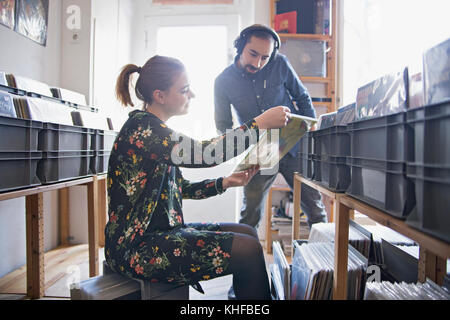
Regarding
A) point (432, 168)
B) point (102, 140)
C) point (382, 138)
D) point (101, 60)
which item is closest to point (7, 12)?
point (101, 60)

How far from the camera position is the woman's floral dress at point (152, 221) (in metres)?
0.85

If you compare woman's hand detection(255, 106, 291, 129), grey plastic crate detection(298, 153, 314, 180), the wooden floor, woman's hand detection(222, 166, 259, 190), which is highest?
woman's hand detection(255, 106, 291, 129)

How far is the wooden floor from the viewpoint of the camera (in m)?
1.54

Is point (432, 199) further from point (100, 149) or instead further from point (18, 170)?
point (100, 149)

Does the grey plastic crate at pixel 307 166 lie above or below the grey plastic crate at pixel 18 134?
below

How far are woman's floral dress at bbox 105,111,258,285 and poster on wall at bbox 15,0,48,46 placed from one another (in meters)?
1.31

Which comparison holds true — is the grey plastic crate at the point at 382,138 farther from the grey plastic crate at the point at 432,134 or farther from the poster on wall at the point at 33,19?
the poster on wall at the point at 33,19

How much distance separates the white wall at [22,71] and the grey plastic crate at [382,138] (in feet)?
6.01

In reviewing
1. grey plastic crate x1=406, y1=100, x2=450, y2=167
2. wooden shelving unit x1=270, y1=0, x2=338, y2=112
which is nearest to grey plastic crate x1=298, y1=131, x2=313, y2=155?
grey plastic crate x1=406, y1=100, x2=450, y2=167

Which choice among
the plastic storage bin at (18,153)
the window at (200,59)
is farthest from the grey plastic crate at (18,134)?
the window at (200,59)

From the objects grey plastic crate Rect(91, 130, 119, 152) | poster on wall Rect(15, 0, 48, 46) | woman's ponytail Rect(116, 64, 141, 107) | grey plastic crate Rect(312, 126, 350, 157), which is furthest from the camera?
poster on wall Rect(15, 0, 48, 46)

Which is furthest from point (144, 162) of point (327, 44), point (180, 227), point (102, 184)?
point (327, 44)

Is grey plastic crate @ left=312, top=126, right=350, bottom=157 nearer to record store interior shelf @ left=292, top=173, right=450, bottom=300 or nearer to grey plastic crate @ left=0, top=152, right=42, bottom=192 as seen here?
record store interior shelf @ left=292, top=173, right=450, bottom=300
